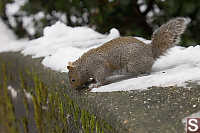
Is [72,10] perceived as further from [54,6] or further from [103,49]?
[103,49]

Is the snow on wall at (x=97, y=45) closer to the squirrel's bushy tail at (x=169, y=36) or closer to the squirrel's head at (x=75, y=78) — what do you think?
the squirrel's bushy tail at (x=169, y=36)

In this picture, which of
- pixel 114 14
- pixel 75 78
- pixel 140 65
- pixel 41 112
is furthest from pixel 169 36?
pixel 114 14

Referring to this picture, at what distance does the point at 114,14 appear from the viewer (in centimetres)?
354

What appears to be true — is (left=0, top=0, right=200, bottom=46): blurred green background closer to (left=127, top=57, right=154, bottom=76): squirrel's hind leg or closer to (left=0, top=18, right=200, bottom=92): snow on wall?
(left=0, top=18, right=200, bottom=92): snow on wall

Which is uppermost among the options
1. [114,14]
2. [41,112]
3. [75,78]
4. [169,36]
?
[114,14]

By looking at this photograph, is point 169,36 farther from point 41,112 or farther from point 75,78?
point 41,112

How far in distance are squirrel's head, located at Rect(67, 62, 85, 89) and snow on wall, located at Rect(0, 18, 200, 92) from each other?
0.21 meters

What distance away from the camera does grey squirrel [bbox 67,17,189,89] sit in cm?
211

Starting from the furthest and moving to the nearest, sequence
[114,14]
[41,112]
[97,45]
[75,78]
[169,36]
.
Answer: [114,14] → [97,45] → [41,112] → [169,36] → [75,78]

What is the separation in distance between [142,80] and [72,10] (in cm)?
233

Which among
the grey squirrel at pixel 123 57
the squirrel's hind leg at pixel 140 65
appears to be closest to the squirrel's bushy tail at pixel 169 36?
the grey squirrel at pixel 123 57

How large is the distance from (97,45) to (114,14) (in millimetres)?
836

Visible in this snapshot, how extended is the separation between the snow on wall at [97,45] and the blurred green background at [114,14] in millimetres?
362

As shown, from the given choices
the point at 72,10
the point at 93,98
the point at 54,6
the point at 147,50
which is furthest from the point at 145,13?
the point at 93,98
